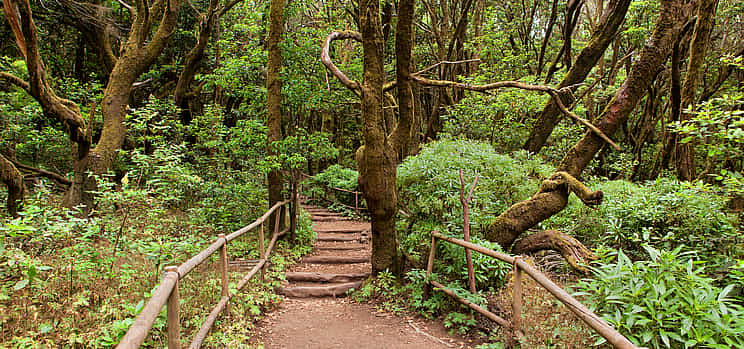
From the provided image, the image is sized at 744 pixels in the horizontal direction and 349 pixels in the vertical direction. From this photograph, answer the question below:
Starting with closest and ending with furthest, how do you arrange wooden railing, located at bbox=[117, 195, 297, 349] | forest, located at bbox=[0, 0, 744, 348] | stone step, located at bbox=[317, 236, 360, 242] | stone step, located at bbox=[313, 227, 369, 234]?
wooden railing, located at bbox=[117, 195, 297, 349], forest, located at bbox=[0, 0, 744, 348], stone step, located at bbox=[317, 236, 360, 242], stone step, located at bbox=[313, 227, 369, 234]

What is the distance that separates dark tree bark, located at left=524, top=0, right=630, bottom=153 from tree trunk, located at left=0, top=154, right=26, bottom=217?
9.59m

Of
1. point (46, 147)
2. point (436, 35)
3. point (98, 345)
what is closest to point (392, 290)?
point (98, 345)

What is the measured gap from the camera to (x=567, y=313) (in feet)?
11.3

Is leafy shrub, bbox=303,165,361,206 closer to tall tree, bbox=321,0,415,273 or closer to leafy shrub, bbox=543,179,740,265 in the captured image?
tall tree, bbox=321,0,415,273

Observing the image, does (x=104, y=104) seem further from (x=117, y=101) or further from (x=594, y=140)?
(x=594, y=140)

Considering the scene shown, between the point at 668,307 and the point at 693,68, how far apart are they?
5.42 metres

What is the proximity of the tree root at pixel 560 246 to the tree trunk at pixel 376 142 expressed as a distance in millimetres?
2040

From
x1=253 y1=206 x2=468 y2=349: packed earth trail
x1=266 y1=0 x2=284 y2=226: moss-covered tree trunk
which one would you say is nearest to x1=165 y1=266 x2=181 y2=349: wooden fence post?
x1=253 y1=206 x2=468 y2=349: packed earth trail

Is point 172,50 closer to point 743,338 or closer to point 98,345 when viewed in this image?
point 98,345

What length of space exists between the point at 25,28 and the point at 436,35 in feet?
36.0

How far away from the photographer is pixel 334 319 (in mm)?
5559

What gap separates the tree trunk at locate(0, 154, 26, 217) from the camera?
5449mm

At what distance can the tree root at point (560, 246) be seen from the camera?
495cm

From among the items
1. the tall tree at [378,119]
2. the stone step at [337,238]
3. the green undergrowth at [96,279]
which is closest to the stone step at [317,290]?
the green undergrowth at [96,279]
